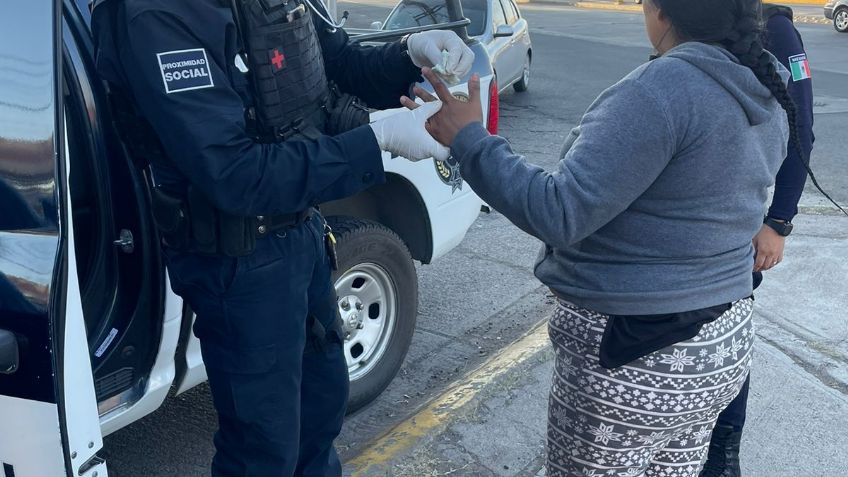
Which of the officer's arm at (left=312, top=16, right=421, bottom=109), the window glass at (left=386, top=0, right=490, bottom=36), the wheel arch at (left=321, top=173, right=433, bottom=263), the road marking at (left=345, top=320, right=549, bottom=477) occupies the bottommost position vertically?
the road marking at (left=345, top=320, right=549, bottom=477)

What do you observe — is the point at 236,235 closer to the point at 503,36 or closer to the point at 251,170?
the point at 251,170

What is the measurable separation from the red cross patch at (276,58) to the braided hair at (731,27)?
858 mm

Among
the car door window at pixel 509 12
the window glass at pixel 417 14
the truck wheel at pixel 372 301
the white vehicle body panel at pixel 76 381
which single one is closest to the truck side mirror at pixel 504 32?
the car door window at pixel 509 12

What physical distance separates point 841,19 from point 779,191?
18.9m

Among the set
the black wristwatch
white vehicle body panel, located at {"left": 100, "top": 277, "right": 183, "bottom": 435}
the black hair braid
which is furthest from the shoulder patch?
the black wristwatch

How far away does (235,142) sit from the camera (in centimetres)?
189

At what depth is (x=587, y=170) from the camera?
5.74 ft

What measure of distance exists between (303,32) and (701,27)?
3.03ft

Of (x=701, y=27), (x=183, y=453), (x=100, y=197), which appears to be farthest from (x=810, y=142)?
(x=183, y=453)

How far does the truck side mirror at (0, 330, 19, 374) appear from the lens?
1.61m

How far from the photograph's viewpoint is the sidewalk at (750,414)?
307 cm

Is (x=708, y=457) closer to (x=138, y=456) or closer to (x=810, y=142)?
(x=810, y=142)

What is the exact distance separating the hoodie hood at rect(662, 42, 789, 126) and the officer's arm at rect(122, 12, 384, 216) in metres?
0.79

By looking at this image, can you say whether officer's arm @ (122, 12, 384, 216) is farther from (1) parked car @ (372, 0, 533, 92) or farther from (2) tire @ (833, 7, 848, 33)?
(2) tire @ (833, 7, 848, 33)
